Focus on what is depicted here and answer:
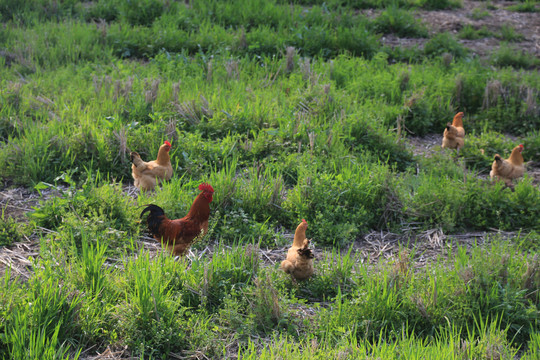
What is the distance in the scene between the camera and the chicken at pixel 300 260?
13.1ft

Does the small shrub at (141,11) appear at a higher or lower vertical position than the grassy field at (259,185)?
higher

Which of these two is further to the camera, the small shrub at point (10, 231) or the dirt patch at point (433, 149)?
the dirt patch at point (433, 149)

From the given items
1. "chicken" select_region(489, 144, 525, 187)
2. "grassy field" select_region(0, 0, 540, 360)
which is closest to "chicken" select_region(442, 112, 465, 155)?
"grassy field" select_region(0, 0, 540, 360)

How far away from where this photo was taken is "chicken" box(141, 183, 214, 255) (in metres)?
4.13


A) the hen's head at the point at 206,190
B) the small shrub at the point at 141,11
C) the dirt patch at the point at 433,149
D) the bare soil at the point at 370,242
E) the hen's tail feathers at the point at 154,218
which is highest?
the small shrub at the point at 141,11

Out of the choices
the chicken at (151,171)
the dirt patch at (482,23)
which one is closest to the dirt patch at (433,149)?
the chicken at (151,171)

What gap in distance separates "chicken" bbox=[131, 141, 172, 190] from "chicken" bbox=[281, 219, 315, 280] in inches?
67.3

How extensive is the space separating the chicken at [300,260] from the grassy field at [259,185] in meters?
0.15

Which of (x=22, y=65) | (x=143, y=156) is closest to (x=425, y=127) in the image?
(x=143, y=156)

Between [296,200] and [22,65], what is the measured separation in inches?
203

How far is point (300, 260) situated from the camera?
159 inches

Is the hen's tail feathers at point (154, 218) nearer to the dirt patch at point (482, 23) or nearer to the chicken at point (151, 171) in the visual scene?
the chicken at point (151, 171)

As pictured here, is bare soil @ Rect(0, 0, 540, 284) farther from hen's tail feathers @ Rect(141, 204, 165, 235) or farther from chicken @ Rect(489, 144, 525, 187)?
chicken @ Rect(489, 144, 525, 187)

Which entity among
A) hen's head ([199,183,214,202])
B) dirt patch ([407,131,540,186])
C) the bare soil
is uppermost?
hen's head ([199,183,214,202])
